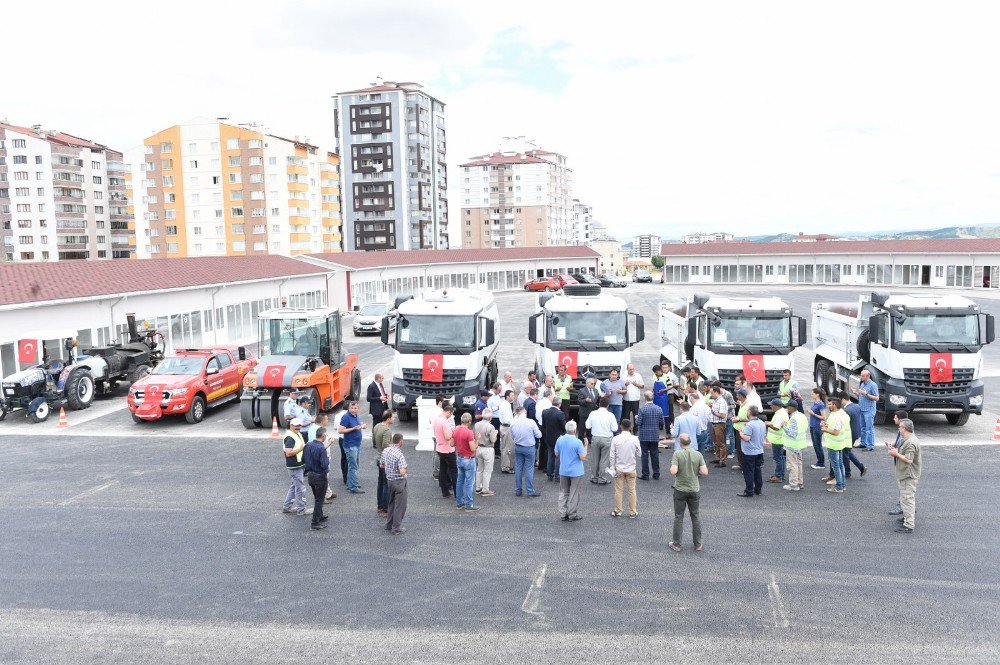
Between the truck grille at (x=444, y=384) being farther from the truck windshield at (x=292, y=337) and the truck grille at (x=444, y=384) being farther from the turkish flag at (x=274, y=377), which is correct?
the truck windshield at (x=292, y=337)

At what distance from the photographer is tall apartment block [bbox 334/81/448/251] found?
340ft

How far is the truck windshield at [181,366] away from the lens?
2052cm

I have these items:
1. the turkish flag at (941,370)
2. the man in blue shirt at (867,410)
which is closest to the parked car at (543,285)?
the turkish flag at (941,370)

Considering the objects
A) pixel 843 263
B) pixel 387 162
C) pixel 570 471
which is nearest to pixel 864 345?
pixel 570 471

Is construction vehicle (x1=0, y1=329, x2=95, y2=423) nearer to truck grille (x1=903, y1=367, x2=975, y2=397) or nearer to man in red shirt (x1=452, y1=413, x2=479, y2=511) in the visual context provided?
man in red shirt (x1=452, y1=413, x2=479, y2=511)

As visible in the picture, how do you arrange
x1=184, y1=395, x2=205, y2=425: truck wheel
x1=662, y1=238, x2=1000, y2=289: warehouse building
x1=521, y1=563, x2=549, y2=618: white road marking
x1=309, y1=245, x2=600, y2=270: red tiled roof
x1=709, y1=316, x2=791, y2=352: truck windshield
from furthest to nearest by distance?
1. x1=662, y1=238, x2=1000, y2=289: warehouse building
2. x1=309, y1=245, x2=600, y2=270: red tiled roof
3. x1=184, y1=395, x2=205, y2=425: truck wheel
4. x1=709, y1=316, x2=791, y2=352: truck windshield
5. x1=521, y1=563, x2=549, y2=618: white road marking

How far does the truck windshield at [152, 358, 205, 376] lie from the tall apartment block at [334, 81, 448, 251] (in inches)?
3418

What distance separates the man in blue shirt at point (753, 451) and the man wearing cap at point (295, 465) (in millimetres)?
7173

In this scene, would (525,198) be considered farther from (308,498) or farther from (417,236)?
(308,498)

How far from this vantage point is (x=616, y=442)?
38.8 feet

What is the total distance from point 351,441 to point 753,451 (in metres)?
6.86


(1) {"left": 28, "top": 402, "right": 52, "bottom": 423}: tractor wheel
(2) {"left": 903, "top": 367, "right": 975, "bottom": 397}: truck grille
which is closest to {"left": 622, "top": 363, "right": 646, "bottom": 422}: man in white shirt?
(2) {"left": 903, "top": 367, "right": 975, "bottom": 397}: truck grille

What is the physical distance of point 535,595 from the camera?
29.9 feet

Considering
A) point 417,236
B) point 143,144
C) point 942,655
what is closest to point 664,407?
point 942,655
